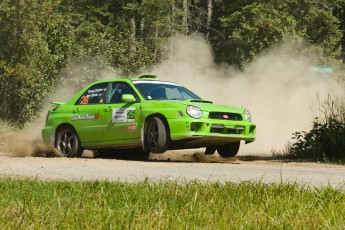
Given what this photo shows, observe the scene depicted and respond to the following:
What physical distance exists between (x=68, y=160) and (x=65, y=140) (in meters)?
2.31

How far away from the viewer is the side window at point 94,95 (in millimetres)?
17719

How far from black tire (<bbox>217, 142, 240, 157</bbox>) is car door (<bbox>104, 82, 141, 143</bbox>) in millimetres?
1948

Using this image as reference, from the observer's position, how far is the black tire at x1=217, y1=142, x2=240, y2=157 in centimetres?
1736

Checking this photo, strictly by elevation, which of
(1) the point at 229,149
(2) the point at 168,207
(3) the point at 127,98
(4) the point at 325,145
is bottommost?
(2) the point at 168,207

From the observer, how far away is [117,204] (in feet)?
25.7

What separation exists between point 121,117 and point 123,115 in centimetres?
6

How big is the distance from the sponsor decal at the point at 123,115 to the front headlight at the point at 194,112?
1.26 metres

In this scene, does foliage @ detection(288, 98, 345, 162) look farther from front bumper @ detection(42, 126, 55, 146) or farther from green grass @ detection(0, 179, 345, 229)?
green grass @ detection(0, 179, 345, 229)

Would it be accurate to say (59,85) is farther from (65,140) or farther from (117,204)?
(117,204)

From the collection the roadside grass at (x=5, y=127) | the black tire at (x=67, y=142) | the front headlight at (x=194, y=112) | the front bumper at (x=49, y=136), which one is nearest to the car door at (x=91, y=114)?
the black tire at (x=67, y=142)

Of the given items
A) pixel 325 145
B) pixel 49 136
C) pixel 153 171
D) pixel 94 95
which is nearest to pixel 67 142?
pixel 49 136

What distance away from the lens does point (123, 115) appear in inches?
667

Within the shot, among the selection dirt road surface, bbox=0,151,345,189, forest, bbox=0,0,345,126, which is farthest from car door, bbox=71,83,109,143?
forest, bbox=0,0,345,126

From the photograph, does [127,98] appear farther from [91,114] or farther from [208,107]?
[208,107]
